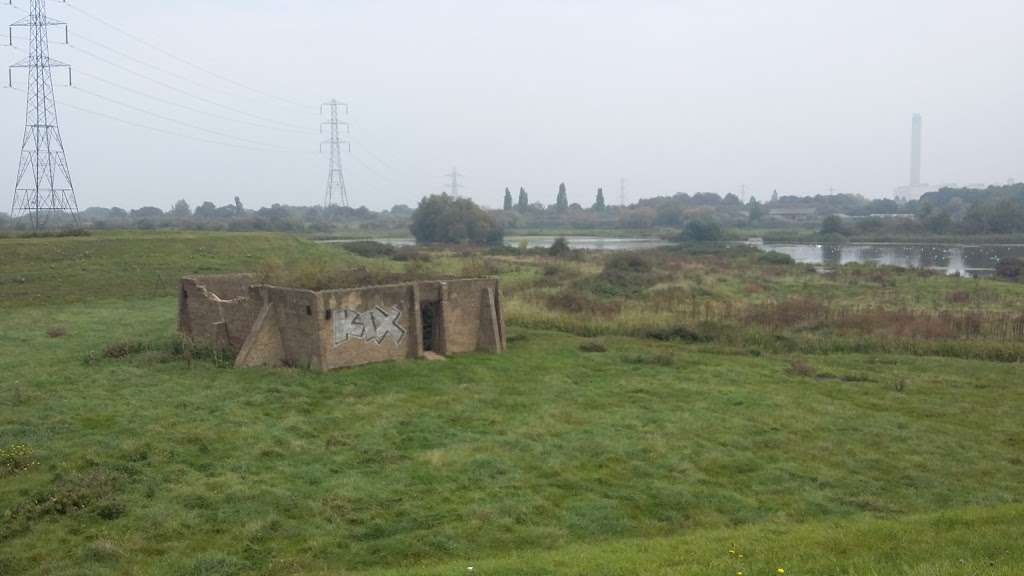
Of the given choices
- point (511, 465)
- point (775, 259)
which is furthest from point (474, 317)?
point (775, 259)

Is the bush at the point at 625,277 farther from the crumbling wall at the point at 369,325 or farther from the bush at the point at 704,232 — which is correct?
the bush at the point at 704,232

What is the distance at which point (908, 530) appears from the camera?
775 centimetres

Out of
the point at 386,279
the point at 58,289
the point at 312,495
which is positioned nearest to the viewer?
the point at 312,495

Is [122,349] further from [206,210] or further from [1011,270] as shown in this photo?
[206,210]

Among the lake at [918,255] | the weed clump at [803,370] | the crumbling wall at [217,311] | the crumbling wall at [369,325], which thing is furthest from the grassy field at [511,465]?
the lake at [918,255]

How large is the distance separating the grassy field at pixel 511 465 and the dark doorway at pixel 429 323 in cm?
105

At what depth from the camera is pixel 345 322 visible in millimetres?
16172

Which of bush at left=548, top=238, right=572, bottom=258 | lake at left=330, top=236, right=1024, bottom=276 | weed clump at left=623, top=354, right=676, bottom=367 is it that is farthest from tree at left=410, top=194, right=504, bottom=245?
weed clump at left=623, top=354, right=676, bottom=367

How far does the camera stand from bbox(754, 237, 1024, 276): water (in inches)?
2209

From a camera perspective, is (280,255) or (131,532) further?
(280,255)

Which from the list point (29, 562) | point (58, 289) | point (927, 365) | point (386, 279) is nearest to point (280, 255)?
point (58, 289)

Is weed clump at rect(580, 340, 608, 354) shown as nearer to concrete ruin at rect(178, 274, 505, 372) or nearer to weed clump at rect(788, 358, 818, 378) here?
concrete ruin at rect(178, 274, 505, 372)

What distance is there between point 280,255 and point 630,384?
28.4 metres

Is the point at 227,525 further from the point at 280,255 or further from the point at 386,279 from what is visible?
the point at 280,255
